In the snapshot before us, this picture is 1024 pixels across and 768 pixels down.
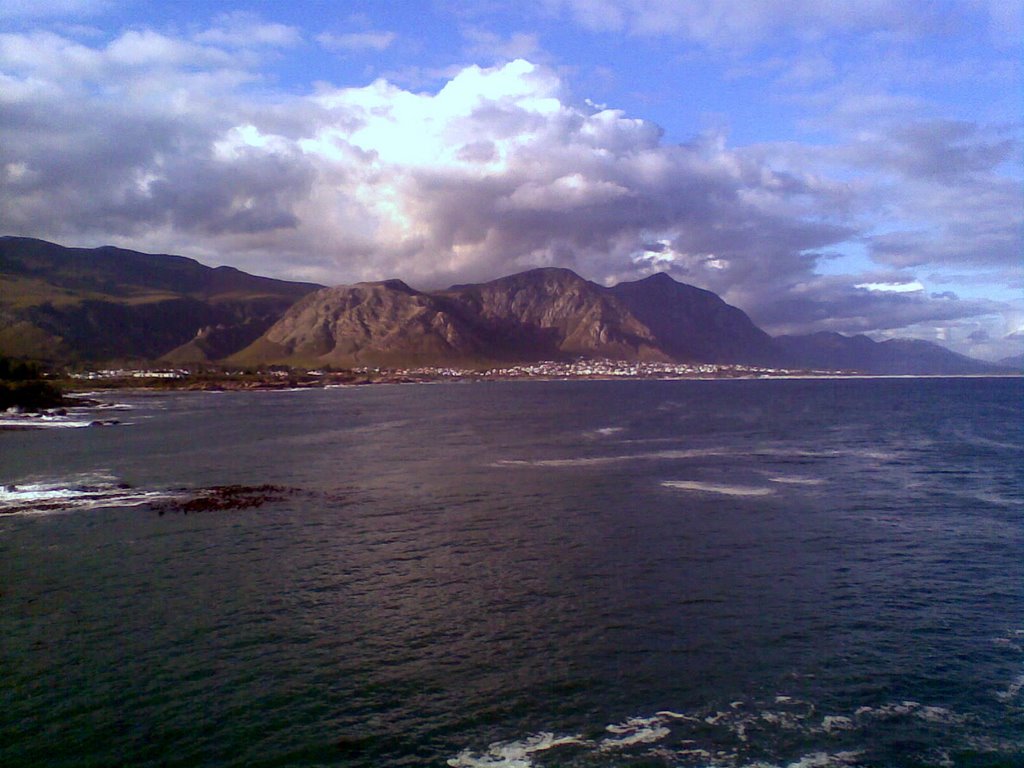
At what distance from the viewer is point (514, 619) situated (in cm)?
2578

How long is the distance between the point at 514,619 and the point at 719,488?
28.3m

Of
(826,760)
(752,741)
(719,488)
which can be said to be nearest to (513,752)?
(752,741)

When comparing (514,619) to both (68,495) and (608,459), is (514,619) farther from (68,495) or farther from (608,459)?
(608,459)

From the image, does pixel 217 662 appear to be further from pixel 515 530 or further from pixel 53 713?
pixel 515 530

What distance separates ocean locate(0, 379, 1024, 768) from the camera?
18.1 metres

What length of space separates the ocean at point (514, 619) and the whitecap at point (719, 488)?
407 millimetres

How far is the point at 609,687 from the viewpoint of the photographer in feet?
67.3

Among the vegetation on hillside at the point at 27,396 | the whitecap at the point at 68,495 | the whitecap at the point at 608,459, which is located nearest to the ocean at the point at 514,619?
the whitecap at the point at 68,495

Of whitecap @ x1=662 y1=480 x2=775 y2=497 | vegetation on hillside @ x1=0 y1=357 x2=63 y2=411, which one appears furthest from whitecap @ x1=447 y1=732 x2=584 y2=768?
vegetation on hillside @ x1=0 y1=357 x2=63 y2=411

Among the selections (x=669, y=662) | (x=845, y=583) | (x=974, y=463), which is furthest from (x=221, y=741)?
(x=974, y=463)

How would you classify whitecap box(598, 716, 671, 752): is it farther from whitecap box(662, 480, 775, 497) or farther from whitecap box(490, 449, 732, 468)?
whitecap box(490, 449, 732, 468)

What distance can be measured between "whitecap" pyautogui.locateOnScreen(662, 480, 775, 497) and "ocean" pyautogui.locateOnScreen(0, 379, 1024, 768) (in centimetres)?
41

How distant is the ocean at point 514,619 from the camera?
1814 centimetres

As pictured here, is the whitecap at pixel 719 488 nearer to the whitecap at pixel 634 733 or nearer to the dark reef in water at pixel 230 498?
the dark reef in water at pixel 230 498
